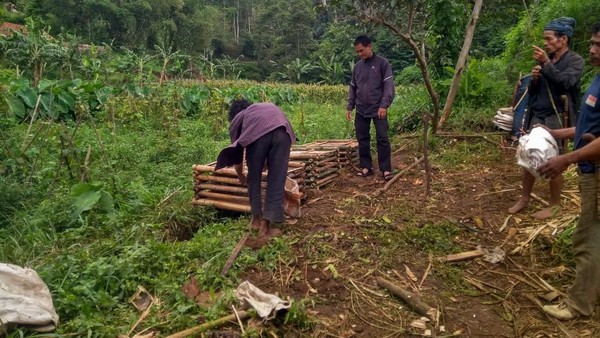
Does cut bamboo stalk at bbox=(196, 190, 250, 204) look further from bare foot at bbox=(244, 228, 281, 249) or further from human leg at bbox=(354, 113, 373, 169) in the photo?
human leg at bbox=(354, 113, 373, 169)

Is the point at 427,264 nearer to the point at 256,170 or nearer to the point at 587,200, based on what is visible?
the point at 587,200

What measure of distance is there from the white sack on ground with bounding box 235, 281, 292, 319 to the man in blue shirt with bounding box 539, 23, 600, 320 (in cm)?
186

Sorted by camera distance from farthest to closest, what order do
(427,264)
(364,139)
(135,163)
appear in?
(135,163) < (364,139) < (427,264)

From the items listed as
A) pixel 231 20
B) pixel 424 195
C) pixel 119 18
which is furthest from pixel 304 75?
pixel 424 195

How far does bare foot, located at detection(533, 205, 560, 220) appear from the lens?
4.36 metres

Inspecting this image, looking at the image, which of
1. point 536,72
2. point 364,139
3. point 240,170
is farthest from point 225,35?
point 536,72

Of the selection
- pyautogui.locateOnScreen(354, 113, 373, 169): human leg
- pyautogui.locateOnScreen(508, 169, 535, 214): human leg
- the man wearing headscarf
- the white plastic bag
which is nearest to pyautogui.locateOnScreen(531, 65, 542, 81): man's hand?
the man wearing headscarf

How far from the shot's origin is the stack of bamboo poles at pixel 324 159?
5.84m

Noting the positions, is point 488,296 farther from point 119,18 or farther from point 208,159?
point 119,18

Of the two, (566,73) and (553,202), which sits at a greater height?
(566,73)

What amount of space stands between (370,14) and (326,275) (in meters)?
4.08

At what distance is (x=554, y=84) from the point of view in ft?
14.9

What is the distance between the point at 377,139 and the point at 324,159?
769 mm

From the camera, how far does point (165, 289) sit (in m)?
3.54
